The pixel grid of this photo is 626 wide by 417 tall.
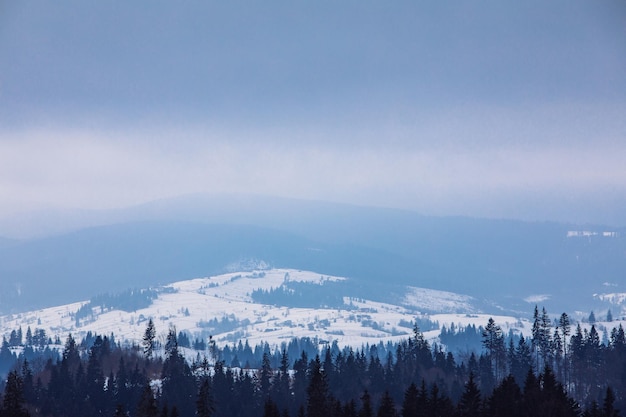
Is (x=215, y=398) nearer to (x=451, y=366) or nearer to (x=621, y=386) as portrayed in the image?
(x=451, y=366)

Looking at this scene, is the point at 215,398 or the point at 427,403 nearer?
the point at 427,403

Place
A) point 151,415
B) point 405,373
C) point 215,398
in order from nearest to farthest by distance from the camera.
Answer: point 151,415 → point 215,398 → point 405,373


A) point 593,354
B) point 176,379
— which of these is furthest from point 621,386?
point 176,379

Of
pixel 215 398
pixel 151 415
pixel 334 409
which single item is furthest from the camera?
pixel 215 398

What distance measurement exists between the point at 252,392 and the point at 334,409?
43.9 meters

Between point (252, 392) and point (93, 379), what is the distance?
29.8 metres

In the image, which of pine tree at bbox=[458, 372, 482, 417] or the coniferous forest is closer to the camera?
pine tree at bbox=[458, 372, 482, 417]

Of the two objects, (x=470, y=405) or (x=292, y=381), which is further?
(x=292, y=381)

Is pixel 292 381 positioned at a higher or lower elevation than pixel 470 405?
lower

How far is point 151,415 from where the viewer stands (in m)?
96.6

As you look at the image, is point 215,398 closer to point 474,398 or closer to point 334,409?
point 334,409

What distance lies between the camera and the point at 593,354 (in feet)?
542

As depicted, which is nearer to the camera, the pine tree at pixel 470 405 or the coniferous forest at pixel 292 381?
the pine tree at pixel 470 405

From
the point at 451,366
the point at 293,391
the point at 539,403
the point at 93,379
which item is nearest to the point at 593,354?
the point at 451,366
